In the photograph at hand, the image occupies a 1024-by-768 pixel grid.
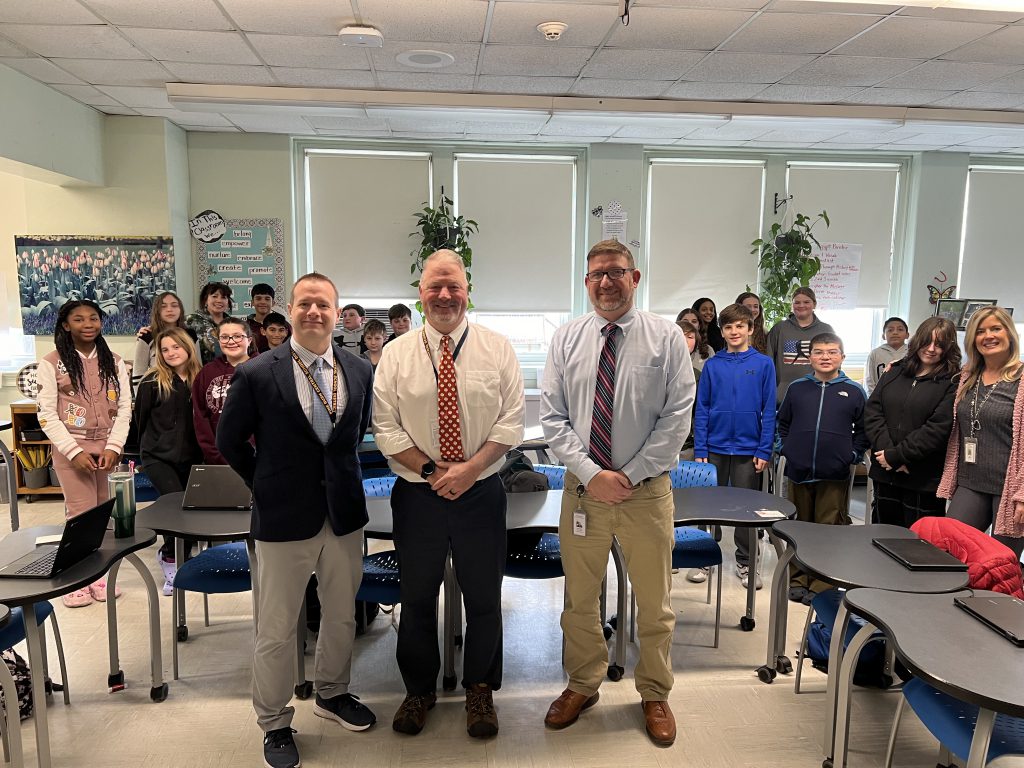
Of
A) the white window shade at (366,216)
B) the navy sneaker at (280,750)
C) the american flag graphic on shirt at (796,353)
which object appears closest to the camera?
the navy sneaker at (280,750)

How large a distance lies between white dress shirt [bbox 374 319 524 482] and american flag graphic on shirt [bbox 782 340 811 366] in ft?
12.1

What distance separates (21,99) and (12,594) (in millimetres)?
4069

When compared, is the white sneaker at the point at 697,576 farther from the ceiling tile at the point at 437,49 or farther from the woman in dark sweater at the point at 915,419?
the ceiling tile at the point at 437,49

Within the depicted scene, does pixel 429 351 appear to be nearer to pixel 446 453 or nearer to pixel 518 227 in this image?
pixel 446 453

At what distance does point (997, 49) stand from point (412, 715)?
4.90 m

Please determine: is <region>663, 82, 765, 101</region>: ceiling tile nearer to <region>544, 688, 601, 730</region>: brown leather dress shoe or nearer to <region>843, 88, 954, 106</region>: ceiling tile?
<region>843, 88, 954, 106</region>: ceiling tile

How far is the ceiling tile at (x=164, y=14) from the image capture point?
3.55 meters

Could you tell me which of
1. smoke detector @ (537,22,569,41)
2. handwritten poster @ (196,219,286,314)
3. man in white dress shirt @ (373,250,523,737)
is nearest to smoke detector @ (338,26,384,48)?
smoke detector @ (537,22,569,41)

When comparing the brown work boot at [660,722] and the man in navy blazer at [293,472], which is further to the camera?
the brown work boot at [660,722]

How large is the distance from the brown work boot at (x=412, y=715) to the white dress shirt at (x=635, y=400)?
3.37ft

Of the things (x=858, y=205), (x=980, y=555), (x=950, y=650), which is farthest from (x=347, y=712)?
(x=858, y=205)

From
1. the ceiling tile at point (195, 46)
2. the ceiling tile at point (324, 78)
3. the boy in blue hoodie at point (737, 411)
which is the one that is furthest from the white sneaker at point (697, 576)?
the ceiling tile at point (195, 46)

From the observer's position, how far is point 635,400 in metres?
2.43

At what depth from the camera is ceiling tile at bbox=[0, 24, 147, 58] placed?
12.7 feet
